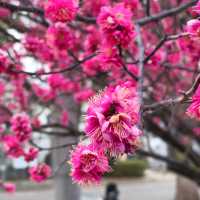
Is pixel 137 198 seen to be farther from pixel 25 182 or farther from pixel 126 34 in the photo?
pixel 126 34

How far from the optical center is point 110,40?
272 cm

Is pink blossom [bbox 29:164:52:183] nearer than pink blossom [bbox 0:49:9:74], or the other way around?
pink blossom [bbox 0:49:9:74]

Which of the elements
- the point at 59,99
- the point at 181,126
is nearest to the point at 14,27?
the point at 59,99

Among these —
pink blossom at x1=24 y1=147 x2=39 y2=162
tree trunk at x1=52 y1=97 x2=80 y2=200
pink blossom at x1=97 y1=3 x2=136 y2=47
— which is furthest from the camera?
tree trunk at x1=52 y1=97 x2=80 y2=200

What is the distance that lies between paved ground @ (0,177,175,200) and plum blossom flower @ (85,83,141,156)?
15.4 m

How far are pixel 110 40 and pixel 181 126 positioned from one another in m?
4.56

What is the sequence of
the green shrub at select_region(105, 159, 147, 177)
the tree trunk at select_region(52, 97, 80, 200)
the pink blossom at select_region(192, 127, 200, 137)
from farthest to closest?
1. the green shrub at select_region(105, 159, 147, 177)
2. the tree trunk at select_region(52, 97, 80, 200)
3. the pink blossom at select_region(192, 127, 200, 137)

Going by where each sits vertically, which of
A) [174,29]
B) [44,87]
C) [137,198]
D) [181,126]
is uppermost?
[174,29]

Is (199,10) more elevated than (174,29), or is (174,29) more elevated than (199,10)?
(174,29)

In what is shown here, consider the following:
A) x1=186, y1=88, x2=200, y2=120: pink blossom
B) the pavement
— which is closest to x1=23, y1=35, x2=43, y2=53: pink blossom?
x1=186, y1=88, x2=200, y2=120: pink blossom

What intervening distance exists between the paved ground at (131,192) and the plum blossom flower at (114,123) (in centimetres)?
1545

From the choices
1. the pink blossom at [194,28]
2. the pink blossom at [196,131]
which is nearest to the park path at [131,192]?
the pink blossom at [196,131]

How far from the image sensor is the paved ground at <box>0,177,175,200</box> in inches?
789

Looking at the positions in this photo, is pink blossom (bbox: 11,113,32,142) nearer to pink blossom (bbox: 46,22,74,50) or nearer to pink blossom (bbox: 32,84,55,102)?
pink blossom (bbox: 46,22,74,50)
